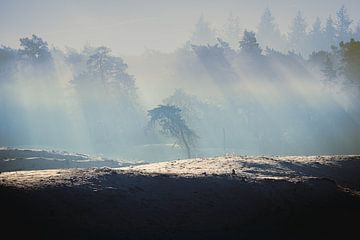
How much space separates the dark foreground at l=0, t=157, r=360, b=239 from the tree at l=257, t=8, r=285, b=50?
171801mm

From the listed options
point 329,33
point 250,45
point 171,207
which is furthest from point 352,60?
point 329,33

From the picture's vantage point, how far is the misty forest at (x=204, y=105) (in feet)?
262

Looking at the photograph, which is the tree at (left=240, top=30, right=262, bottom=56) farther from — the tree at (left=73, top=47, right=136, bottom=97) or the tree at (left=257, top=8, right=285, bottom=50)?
the tree at (left=257, top=8, right=285, bottom=50)

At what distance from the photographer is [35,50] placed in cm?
9925

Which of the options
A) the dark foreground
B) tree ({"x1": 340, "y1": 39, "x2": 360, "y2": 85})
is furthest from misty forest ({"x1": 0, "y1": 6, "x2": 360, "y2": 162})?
the dark foreground

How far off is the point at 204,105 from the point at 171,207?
76112mm

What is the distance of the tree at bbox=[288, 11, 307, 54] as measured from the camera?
574 feet

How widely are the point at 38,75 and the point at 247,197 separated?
304 ft

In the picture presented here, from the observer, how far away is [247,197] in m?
16.7

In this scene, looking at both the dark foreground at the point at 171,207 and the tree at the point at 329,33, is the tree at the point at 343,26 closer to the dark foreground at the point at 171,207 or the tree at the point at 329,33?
the tree at the point at 329,33

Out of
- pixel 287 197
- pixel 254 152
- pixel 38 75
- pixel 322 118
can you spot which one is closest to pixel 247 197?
pixel 287 197

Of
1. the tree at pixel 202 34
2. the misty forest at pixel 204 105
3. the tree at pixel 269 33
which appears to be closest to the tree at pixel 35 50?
the misty forest at pixel 204 105

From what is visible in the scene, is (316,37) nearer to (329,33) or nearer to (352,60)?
(329,33)

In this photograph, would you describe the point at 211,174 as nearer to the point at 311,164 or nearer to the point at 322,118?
the point at 311,164
